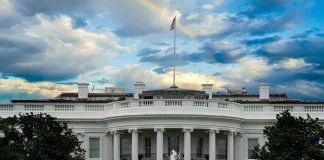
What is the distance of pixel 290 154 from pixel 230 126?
1514cm

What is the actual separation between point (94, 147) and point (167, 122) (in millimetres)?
8997

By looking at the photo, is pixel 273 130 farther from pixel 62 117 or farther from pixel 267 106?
pixel 62 117

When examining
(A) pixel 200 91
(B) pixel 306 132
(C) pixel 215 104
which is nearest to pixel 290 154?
(B) pixel 306 132

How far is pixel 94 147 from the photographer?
87125 millimetres

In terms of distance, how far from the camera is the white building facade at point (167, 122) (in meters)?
81.9

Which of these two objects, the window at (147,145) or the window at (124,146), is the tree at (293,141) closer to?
the window at (147,145)

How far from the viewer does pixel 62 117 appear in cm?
8606

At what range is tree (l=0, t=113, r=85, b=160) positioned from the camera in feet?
231

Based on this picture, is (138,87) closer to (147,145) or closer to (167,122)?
(147,145)

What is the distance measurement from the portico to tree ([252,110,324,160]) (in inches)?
481


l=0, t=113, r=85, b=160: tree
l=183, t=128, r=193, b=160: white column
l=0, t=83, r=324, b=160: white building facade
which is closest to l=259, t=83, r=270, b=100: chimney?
l=0, t=83, r=324, b=160: white building facade

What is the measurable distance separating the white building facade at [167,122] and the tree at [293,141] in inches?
448

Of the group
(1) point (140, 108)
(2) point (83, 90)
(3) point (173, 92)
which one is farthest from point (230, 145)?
(2) point (83, 90)

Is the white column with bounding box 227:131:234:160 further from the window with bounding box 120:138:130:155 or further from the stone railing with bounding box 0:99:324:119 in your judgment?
the window with bounding box 120:138:130:155
